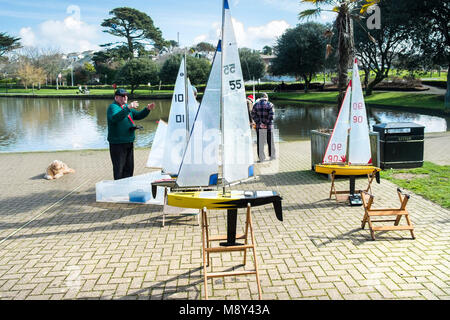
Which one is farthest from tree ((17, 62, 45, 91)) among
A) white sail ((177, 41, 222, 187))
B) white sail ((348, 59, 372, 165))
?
white sail ((177, 41, 222, 187))

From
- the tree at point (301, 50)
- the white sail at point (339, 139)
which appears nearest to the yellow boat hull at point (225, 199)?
the white sail at point (339, 139)

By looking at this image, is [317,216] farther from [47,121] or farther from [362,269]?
[47,121]

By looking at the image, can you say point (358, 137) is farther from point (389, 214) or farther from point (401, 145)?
point (401, 145)

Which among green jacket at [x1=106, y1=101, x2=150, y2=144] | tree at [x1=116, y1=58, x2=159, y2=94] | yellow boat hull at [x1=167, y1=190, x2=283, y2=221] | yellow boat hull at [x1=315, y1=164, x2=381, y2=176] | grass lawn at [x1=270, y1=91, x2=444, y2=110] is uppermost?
tree at [x1=116, y1=58, x2=159, y2=94]

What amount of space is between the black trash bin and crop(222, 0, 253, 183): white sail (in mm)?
7024

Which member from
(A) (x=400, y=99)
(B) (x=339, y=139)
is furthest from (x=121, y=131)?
(A) (x=400, y=99)

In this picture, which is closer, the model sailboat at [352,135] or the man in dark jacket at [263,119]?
the model sailboat at [352,135]

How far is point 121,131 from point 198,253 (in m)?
3.90

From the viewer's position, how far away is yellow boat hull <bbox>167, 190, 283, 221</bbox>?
5055 mm

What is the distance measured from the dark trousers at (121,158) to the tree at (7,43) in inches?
3270

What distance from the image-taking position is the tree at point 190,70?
192 ft

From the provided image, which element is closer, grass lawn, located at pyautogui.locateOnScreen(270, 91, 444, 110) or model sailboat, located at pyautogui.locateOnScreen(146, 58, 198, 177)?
model sailboat, located at pyautogui.locateOnScreen(146, 58, 198, 177)

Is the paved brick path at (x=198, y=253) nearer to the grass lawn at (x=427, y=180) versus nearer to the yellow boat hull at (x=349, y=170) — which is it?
the grass lawn at (x=427, y=180)

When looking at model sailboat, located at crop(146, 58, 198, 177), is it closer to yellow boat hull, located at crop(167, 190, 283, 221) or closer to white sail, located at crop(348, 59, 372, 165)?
yellow boat hull, located at crop(167, 190, 283, 221)
